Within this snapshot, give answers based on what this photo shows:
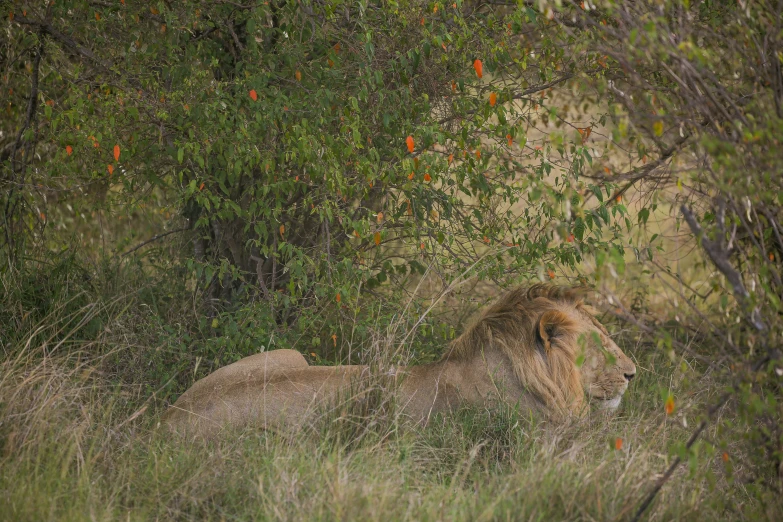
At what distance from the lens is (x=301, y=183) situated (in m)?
5.32

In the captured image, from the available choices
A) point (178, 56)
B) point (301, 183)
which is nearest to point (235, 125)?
point (301, 183)

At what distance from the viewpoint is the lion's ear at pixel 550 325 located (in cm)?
445

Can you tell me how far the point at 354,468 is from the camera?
3.76 metres

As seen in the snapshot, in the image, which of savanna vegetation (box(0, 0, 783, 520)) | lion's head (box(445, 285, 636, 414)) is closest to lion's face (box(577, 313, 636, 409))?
lion's head (box(445, 285, 636, 414))

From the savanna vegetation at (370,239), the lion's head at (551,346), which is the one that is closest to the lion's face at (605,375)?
the lion's head at (551,346)

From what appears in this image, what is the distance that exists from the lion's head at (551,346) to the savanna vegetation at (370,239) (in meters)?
0.14

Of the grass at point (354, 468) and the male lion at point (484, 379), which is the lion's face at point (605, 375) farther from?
the grass at point (354, 468)

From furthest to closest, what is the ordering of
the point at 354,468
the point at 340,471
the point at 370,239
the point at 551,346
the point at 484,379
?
1. the point at 370,239
2. the point at 484,379
3. the point at 551,346
4. the point at 354,468
5. the point at 340,471

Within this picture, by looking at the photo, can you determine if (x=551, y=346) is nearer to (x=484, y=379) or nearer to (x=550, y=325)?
(x=550, y=325)

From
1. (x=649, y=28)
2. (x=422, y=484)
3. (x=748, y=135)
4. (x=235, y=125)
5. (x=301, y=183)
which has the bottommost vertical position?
(x=422, y=484)

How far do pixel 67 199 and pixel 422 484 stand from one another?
4344 millimetres

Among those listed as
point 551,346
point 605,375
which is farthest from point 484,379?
point 605,375

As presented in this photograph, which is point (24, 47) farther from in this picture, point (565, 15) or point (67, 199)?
point (565, 15)

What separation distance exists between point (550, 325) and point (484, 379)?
17.1 inches
